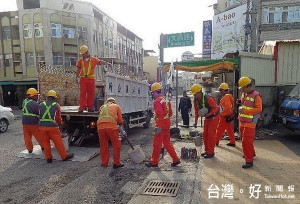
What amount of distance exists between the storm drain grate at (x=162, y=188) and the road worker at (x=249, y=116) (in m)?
1.83

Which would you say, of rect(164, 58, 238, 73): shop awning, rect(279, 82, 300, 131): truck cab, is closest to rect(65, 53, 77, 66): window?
rect(164, 58, 238, 73): shop awning

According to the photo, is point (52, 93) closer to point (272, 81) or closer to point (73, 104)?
point (73, 104)

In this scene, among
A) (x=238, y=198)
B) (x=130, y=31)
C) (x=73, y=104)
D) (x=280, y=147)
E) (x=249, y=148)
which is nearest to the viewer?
(x=238, y=198)

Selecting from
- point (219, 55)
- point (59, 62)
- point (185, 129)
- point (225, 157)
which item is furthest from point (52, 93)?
point (219, 55)

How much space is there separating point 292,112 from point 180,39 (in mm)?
4790

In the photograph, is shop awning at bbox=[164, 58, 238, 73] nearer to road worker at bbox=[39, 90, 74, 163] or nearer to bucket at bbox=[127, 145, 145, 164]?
bucket at bbox=[127, 145, 145, 164]

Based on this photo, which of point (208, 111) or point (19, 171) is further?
point (208, 111)

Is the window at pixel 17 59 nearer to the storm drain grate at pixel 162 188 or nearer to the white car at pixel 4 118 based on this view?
the white car at pixel 4 118

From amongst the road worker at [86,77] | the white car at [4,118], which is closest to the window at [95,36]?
the white car at [4,118]

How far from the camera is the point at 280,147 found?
7.32 meters

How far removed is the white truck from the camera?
7609 millimetres

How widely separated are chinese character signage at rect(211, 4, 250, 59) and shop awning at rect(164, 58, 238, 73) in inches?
736

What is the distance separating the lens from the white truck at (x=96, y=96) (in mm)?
7609

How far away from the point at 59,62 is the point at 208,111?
82.5 feet
